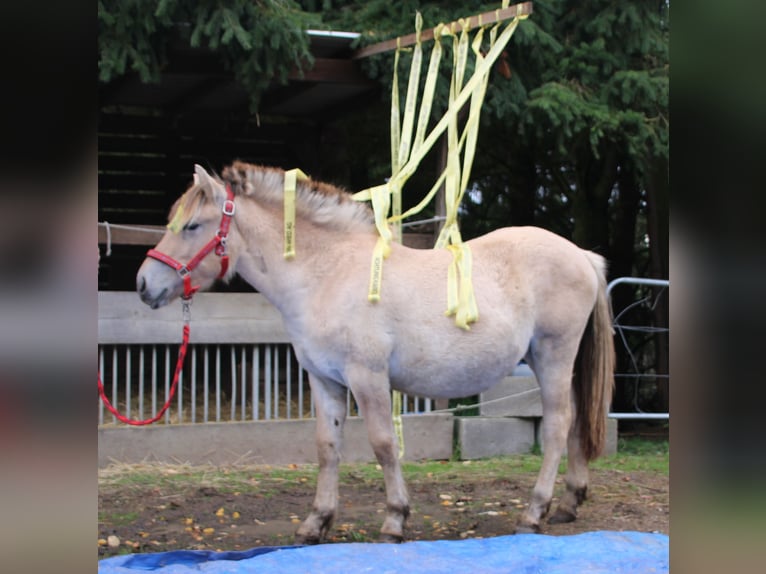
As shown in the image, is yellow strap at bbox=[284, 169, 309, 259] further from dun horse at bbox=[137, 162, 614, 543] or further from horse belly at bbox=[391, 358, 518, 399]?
horse belly at bbox=[391, 358, 518, 399]

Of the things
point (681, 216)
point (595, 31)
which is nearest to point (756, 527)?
point (681, 216)

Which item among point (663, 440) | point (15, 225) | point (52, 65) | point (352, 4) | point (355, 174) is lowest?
point (663, 440)

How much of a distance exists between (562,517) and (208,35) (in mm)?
4040

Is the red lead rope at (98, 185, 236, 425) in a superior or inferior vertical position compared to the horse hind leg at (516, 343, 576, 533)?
superior

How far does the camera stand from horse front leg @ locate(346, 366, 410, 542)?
443 centimetres

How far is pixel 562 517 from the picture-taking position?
200 inches

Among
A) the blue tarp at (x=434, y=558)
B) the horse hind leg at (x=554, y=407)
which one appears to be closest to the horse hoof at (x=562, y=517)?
the horse hind leg at (x=554, y=407)

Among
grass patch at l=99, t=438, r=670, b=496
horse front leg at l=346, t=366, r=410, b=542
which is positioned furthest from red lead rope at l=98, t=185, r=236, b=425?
grass patch at l=99, t=438, r=670, b=496

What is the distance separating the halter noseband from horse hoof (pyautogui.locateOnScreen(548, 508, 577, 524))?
2.41 metres

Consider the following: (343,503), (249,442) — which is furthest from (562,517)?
(249,442)

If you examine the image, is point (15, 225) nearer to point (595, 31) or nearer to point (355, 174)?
point (595, 31)

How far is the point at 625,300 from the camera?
Result: 31.4 ft

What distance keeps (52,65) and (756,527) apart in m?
0.81

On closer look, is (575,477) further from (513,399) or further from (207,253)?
(207,253)
